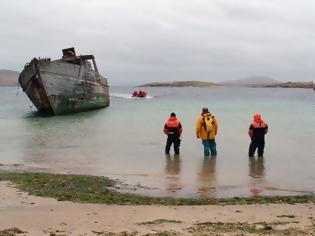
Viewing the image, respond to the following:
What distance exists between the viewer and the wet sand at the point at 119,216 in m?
6.02

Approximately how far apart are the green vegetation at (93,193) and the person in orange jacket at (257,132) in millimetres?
5055

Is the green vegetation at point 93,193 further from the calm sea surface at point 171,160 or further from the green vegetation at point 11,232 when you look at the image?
the green vegetation at point 11,232

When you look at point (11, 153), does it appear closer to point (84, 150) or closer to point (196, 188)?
point (84, 150)

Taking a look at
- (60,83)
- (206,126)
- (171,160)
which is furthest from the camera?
(60,83)

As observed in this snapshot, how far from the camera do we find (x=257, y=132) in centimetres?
1370

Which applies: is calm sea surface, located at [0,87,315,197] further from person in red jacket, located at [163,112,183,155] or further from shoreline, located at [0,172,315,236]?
shoreline, located at [0,172,315,236]

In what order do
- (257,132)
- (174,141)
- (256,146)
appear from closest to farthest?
1. (257,132)
2. (256,146)
3. (174,141)

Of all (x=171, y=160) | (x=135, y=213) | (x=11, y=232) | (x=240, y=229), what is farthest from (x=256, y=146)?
(x=11, y=232)

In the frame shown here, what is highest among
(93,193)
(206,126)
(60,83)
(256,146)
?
(60,83)

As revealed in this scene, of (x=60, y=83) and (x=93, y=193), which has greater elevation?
(x=60, y=83)

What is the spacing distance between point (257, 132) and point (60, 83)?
18832mm

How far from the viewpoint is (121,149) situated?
1622 cm

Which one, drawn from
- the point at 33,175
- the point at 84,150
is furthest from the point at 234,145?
the point at 33,175

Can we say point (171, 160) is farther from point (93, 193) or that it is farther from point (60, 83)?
point (60, 83)
